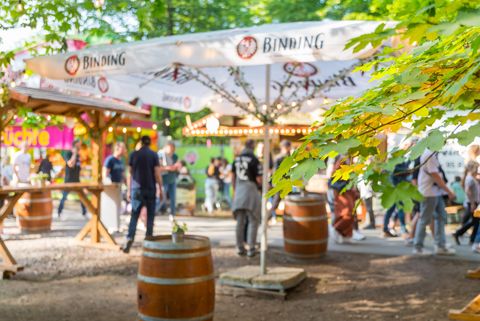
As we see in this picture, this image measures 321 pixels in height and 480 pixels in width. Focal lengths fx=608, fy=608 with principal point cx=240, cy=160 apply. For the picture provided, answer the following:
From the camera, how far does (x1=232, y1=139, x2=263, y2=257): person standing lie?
9.05 metres

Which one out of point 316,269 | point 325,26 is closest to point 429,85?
point 325,26

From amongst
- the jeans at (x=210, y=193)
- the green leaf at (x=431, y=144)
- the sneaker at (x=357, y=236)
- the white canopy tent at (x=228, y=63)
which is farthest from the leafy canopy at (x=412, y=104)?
the jeans at (x=210, y=193)

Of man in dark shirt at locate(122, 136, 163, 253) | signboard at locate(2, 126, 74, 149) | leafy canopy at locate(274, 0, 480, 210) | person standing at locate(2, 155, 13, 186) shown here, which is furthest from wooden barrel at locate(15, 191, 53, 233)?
leafy canopy at locate(274, 0, 480, 210)

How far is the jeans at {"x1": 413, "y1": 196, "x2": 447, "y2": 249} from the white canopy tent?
206 cm

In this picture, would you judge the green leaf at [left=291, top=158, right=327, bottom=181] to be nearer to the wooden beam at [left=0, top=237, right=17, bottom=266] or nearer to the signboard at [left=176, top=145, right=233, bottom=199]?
the wooden beam at [left=0, top=237, right=17, bottom=266]

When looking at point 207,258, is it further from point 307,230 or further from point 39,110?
point 39,110

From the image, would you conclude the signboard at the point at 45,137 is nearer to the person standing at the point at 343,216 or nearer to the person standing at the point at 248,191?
the person standing at the point at 343,216

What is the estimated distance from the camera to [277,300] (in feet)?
22.5

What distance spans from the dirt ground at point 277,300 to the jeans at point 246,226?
260 millimetres

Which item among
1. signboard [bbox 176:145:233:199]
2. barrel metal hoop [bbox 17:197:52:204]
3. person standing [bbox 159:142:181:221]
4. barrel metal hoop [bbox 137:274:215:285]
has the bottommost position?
barrel metal hoop [bbox 137:274:215:285]

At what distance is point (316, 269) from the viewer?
8.50m

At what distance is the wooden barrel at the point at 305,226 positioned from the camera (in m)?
8.86

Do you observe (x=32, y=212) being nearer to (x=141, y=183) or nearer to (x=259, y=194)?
(x=141, y=183)

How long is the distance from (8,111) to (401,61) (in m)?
7.61
